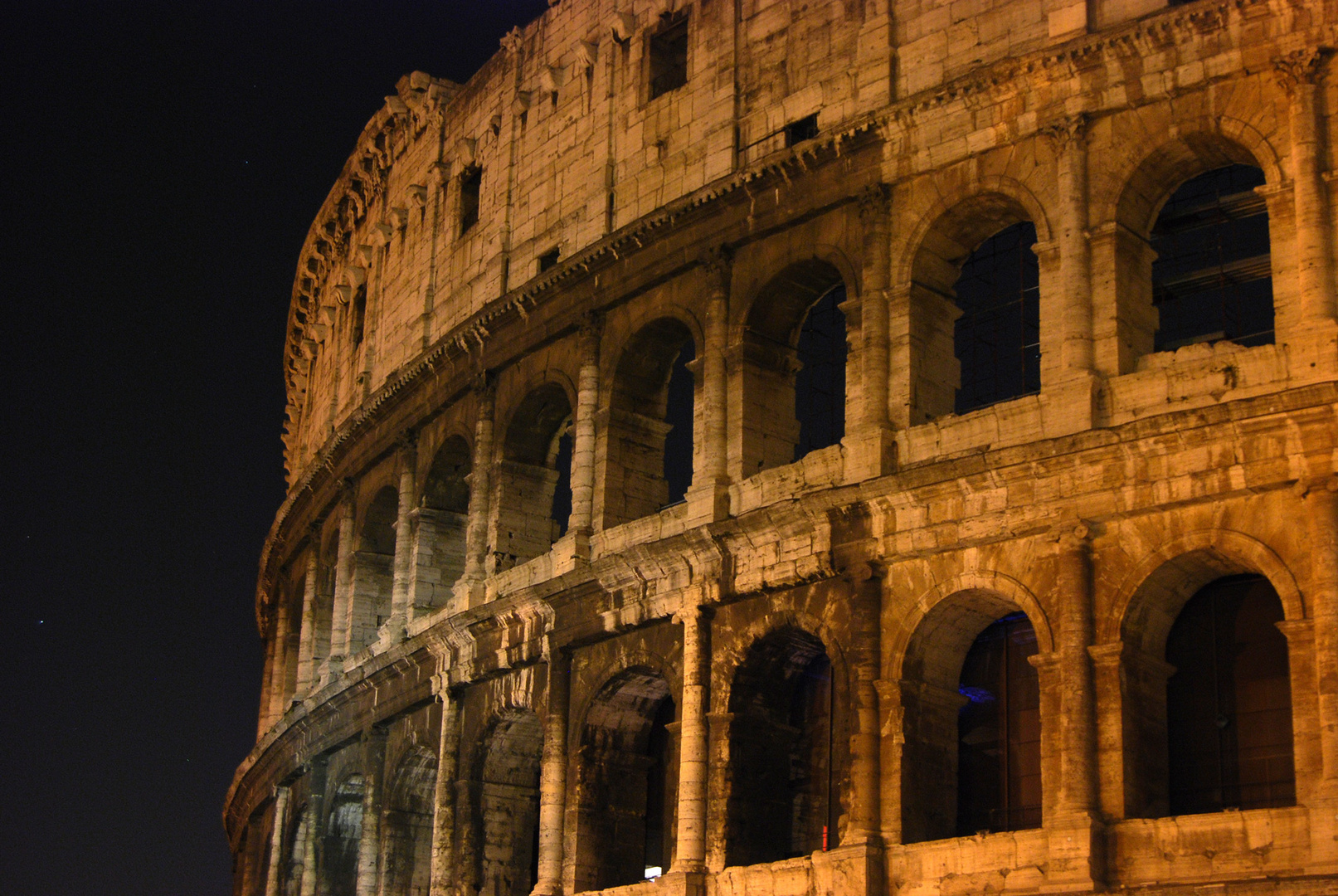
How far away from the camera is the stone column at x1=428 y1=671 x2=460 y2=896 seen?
79.8 ft

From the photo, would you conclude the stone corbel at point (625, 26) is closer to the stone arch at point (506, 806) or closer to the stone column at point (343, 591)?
the stone arch at point (506, 806)

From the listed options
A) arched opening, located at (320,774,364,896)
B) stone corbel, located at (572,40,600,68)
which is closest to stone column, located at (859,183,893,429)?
stone corbel, located at (572,40,600,68)

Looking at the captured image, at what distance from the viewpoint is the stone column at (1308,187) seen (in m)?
17.2

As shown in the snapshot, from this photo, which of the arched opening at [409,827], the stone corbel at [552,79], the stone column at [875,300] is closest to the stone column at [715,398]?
the stone column at [875,300]

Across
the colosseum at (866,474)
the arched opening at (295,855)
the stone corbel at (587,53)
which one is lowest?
the arched opening at (295,855)

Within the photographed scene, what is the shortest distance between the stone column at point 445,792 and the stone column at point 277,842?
6.96 metres

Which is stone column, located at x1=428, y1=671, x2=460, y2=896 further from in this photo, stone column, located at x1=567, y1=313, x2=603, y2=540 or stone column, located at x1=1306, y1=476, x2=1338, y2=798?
stone column, located at x1=1306, y1=476, x2=1338, y2=798

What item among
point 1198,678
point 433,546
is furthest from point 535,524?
point 1198,678

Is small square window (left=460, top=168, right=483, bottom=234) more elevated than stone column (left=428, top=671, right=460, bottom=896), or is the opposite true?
small square window (left=460, top=168, right=483, bottom=234)

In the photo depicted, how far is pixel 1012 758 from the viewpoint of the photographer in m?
19.1

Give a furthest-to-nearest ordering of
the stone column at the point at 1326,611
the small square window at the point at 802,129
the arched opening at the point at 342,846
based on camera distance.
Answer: the arched opening at the point at 342,846 → the small square window at the point at 802,129 → the stone column at the point at 1326,611

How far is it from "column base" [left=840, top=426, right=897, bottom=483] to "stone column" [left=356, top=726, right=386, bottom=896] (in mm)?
10226

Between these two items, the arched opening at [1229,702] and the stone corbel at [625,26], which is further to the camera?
the stone corbel at [625,26]

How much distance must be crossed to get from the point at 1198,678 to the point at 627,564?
677 centimetres
